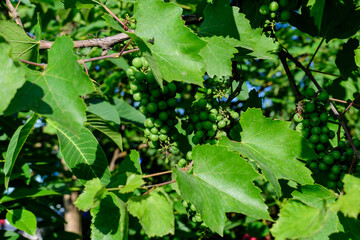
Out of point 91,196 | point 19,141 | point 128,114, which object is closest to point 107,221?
point 91,196

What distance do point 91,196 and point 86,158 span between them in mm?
423

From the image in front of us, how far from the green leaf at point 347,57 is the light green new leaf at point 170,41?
96cm

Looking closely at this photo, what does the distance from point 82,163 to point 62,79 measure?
595mm

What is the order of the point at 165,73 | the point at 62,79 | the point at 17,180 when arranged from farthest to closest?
the point at 17,180 → the point at 165,73 → the point at 62,79

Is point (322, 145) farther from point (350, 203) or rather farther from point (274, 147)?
point (350, 203)

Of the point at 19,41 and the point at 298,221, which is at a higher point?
the point at 19,41

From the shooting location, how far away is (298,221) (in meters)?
0.83

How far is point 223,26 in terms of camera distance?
4.29ft

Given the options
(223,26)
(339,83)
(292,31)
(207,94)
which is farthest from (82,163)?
(292,31)

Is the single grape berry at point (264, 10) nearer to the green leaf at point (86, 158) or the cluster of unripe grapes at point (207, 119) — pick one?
the cluster of unripe grapes at point (207, 119)

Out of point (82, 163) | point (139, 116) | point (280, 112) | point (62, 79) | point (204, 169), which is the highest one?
point (62, 79)

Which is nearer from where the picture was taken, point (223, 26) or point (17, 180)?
point (223, 26)

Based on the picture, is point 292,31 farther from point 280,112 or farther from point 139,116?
point 139,116

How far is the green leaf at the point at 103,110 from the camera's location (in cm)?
205
